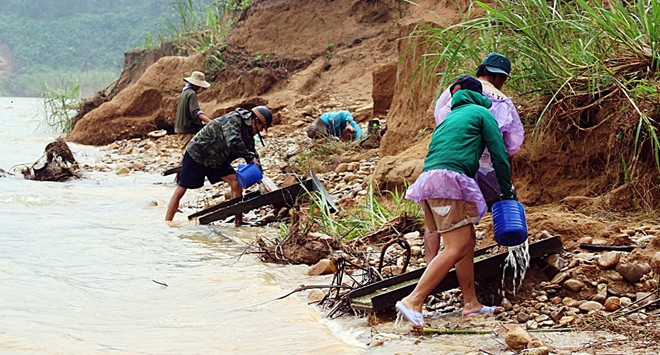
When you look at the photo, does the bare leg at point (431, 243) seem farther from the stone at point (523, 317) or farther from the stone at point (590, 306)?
the stone at point (590, 306)

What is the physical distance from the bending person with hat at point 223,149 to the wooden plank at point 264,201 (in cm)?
31

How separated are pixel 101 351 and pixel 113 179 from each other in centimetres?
924

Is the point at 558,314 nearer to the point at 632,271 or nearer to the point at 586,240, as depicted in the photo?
the point at 632,271

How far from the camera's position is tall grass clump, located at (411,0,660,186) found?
552 centimetres

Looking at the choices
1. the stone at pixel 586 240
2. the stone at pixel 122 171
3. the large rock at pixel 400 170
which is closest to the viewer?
the stone at pixel 586 240

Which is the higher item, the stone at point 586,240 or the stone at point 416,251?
the stone at point 586,240

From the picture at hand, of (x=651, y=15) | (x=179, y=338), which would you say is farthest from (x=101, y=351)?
(x=651, y=15)

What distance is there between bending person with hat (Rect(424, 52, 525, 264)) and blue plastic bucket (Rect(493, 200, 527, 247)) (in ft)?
1.85

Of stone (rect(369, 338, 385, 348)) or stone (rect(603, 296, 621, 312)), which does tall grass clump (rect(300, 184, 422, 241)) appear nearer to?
stone (rect(369, 338, 385, 348))

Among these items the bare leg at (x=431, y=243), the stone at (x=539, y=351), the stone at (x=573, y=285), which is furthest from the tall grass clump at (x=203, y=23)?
the stone at (x=539, y=351)

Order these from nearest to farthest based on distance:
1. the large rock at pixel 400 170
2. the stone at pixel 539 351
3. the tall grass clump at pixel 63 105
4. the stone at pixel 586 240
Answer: the stone at pixel 539 351 → the stone at pixel 586 240 → the large rock at pixel 400 170 → the tall grass clump at pixel 63 105

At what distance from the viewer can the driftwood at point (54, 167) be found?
1239cm

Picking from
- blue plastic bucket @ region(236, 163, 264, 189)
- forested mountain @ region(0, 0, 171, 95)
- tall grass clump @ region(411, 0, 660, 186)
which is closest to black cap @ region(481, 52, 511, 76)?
tall grass clump @ region(411, 0, 660, 186)

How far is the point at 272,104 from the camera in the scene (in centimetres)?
1588
